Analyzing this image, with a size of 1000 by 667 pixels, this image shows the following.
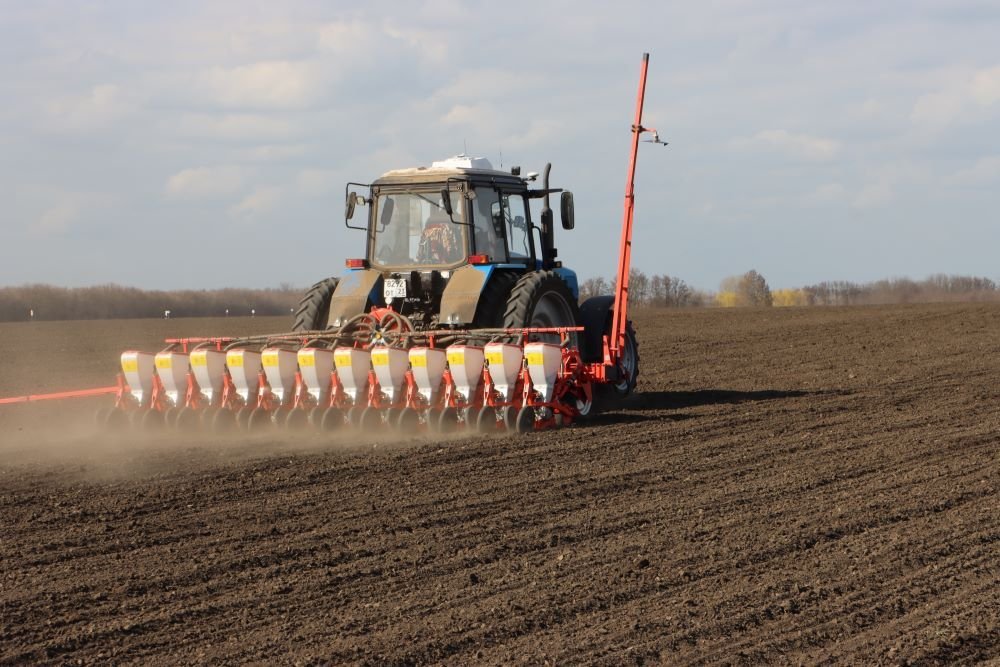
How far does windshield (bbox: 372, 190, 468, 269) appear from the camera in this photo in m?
11.5

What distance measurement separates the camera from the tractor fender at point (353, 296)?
11469 mm

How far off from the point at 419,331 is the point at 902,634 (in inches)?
265

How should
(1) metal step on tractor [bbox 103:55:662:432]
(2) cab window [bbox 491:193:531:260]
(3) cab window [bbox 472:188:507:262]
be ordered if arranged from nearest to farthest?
(1) metal step on tractor [bbox 103:55:662:432] → (3) cab window [bbox 472:188:507:262] → (2) cab window [bbox 491:193:531:260]

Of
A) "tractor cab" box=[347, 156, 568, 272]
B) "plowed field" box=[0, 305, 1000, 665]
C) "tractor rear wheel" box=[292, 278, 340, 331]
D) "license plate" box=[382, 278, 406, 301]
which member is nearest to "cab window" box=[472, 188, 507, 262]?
"tractor cab" box=[347, 156, 568, 272]

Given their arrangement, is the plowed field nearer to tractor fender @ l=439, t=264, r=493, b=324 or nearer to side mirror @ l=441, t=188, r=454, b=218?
tractor fender @ l=439, t=264, r=493, b=324

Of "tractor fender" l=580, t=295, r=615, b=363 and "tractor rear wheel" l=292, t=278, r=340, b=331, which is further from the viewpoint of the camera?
"tractor fender" l=580, t=295, r=615, b=363

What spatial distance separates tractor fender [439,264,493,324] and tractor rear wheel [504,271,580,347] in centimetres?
28

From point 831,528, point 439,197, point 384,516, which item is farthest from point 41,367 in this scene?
point 831,528

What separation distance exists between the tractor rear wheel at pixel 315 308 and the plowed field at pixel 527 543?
5.79 feet

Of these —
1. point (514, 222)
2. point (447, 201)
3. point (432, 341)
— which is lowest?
point (432, 341)

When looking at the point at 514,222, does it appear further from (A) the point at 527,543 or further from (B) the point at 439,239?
(A) the point at 527,543

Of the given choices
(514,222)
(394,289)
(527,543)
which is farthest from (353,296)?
(527,543)

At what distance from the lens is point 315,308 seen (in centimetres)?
1197

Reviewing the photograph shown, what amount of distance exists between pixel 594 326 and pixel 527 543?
255 inches
